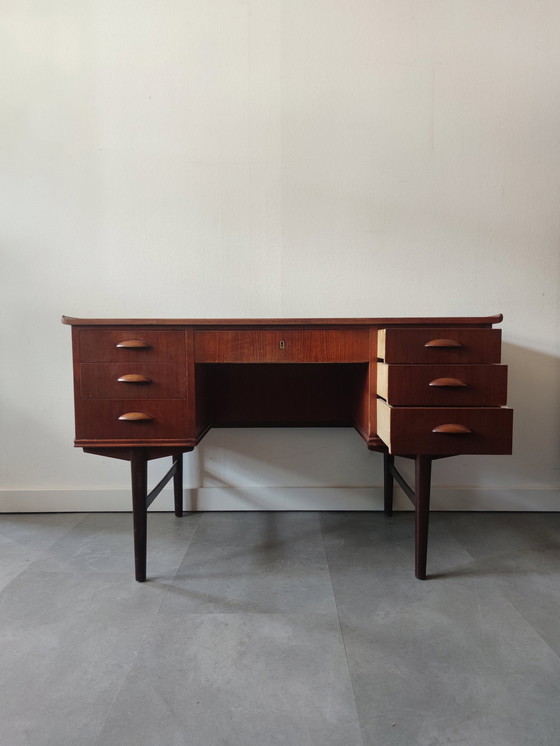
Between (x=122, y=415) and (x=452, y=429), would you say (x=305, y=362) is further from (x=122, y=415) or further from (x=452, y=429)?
(x=122, y=415)

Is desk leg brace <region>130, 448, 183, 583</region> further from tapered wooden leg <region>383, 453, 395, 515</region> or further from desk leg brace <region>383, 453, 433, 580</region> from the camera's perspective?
tapered wooden leg <region>383, 453, 395, 515</region>

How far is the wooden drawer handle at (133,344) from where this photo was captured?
1.24 meters

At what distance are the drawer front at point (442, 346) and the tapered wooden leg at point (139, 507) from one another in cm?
78

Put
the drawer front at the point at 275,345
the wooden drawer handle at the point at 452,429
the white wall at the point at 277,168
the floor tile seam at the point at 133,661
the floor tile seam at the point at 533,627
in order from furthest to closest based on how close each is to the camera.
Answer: the white wall at the point at 277,168 → the drawer front at the point at 275,345 → the wooden drawer handle at the point at 452,429 → the floor tile seam at the point at 533,627 → the floor tile seam at the point at 133,661

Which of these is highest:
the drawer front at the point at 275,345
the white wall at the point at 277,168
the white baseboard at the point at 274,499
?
the white wall at the point at 277,168

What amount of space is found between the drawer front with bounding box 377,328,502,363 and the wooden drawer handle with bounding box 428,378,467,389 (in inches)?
2.2

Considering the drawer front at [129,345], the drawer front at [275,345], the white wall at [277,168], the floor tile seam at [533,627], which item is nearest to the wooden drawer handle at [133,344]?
the drawer front at [129,345]

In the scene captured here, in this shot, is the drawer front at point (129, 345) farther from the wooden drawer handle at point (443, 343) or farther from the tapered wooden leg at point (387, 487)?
the tapered wooden leg at point (387, 487)

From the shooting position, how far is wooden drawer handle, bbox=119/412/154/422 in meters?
1.25

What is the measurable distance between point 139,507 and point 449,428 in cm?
91

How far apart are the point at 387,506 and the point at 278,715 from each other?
1.08 meters

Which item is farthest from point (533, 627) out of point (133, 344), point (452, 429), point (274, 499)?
point (133, 344)

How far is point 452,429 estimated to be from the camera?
1165mm

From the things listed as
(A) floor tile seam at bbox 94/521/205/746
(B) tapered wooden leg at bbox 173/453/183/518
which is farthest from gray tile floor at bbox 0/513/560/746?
(B) tapered wooden leg at bbox 173/453/183/518
